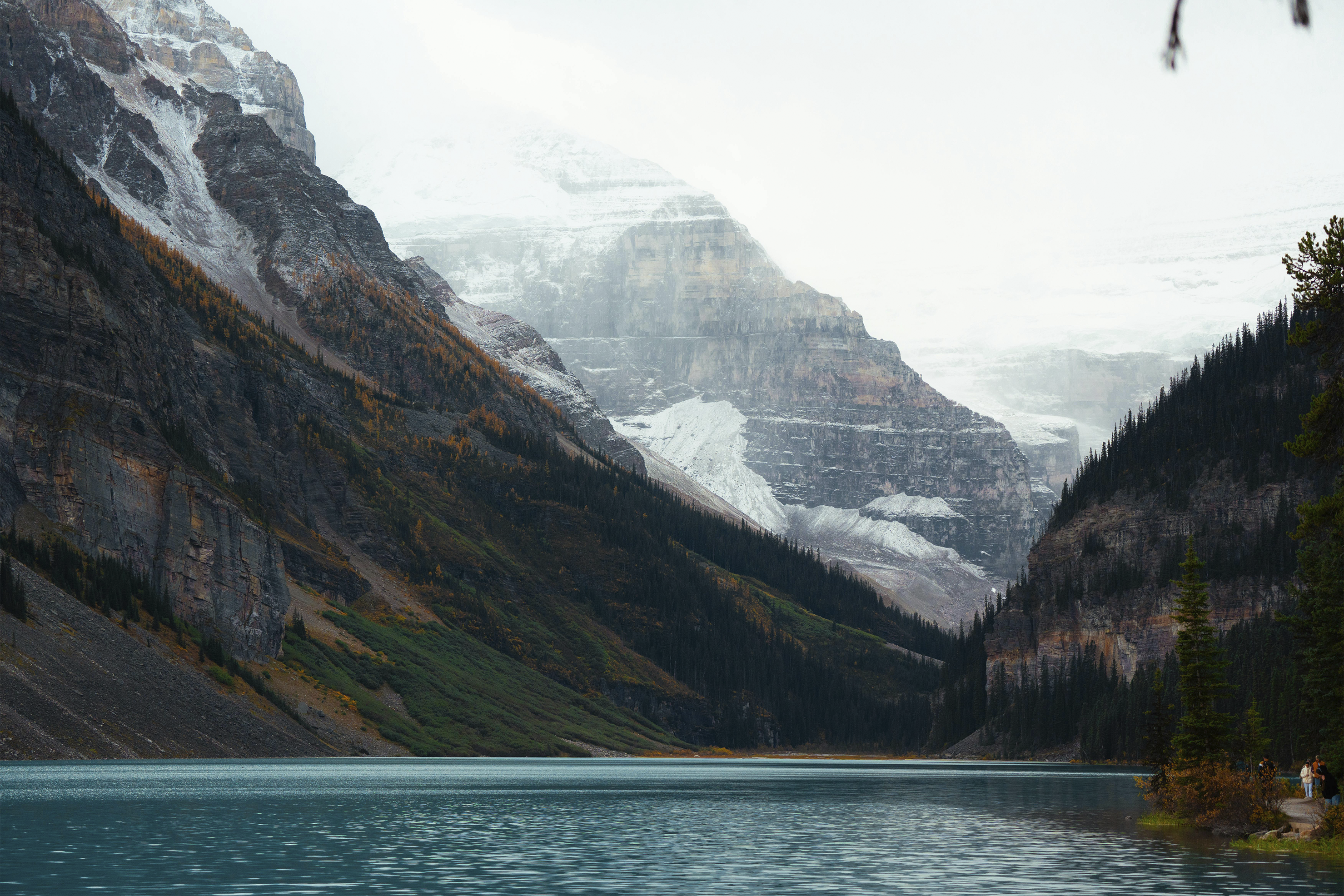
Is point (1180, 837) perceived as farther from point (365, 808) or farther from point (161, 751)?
point (161, 751)

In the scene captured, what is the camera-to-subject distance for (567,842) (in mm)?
68375

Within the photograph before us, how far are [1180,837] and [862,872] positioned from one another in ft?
83.0

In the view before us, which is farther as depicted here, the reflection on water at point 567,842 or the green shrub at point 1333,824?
the green shrub at point 1333,824

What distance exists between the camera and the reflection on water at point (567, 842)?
50.9 metres

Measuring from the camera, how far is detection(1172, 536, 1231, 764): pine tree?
269 ft

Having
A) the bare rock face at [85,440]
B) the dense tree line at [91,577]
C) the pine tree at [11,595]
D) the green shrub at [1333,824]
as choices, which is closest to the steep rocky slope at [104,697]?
the pine tree at [11,595]

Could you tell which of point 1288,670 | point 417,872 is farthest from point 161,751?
point 1288,670

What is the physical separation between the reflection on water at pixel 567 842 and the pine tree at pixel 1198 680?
7867 millimetres

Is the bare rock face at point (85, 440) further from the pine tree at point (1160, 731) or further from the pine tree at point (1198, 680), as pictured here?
the pine tree at point (1198, 680)

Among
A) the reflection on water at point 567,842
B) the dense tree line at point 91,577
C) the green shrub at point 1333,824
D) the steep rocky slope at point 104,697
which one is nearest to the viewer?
the reflection on water at point 567,842

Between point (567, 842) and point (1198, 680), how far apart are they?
4069 centimetres

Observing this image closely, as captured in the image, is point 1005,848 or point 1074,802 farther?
point 1074,802

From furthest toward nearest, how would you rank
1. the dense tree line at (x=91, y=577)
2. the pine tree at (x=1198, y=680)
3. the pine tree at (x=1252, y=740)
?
the dense tree line at (x=91, y=577), the pine tree at (x=1252, y=740), the pine tree at (x=1198, y=680)

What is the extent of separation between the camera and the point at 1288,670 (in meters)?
168
